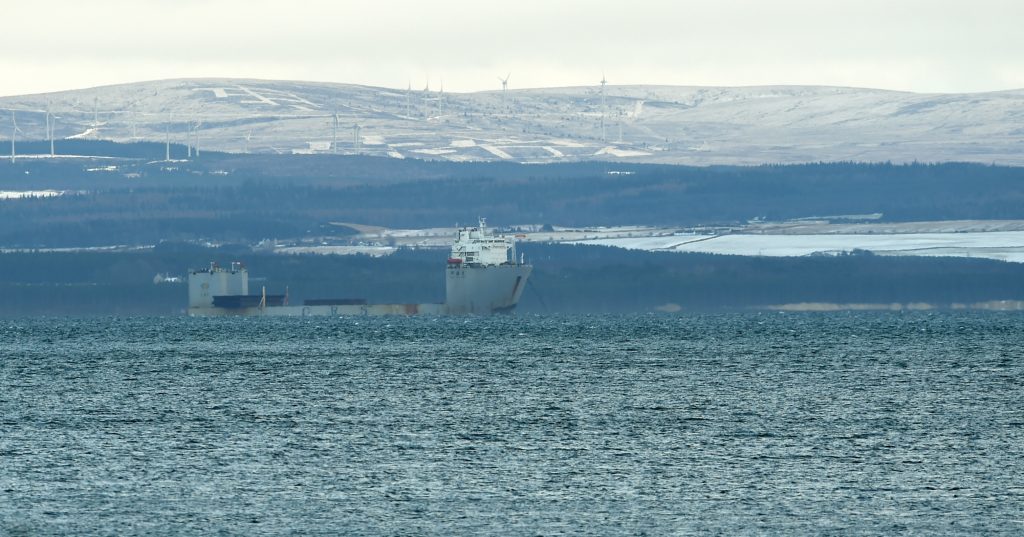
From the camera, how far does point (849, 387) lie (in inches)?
4906

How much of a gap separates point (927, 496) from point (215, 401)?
2150 inches

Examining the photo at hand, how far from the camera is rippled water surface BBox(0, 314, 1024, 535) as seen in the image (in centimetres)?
6656

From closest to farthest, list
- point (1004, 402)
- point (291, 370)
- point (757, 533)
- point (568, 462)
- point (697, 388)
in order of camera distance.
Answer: point (757, 533), point (568, 462), point (1004, 402), point (697, 388), point (291, 370)

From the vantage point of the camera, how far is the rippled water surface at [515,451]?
66.6 meters

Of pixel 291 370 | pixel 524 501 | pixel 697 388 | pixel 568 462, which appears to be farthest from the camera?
pixel 291 370

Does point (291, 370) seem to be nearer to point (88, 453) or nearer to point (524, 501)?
point (88, 453)

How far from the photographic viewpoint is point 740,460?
80875mm

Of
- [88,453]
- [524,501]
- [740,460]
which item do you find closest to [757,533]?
[524,501]

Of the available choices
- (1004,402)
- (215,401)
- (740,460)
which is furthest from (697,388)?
(740,460)

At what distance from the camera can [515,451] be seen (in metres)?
85.0

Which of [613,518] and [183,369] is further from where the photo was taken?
[183,369]

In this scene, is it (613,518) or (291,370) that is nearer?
(613,518)

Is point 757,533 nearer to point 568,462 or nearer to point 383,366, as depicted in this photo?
point 568,462

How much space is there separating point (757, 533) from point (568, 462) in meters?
18.5
